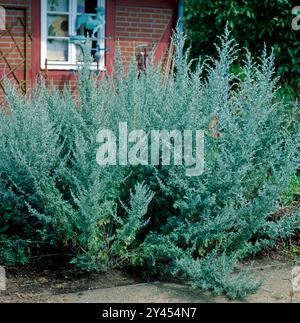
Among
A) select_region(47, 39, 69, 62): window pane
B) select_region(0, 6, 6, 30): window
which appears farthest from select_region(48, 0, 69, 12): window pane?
select_region(0, 6, 6, 30): window


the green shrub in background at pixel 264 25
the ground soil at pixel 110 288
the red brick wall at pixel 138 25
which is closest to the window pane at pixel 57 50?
the red brick wall at pixel 138 25

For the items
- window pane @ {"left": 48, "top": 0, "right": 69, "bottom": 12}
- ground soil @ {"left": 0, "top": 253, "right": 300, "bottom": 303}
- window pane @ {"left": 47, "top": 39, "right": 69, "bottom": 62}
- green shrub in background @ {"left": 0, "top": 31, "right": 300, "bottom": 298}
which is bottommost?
ground soil @ {"left": 0, "top": 253, "right": 300, "bottom": 303}

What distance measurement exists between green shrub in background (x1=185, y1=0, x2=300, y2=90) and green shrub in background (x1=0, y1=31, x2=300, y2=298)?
6056 millimetres

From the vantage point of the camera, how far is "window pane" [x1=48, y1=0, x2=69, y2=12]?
414 inches

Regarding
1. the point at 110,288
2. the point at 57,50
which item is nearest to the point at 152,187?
the point at 110,288

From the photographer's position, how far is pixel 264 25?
10766 mm

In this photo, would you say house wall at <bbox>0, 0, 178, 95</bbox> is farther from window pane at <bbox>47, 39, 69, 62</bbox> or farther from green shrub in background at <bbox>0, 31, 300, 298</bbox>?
green shrub in background at <bbox>0, 31, 300, 298</bbox>

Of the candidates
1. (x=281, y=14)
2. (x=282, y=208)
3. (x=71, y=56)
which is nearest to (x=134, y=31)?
(x=71, y=56)

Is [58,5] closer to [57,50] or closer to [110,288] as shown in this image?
[57,50]

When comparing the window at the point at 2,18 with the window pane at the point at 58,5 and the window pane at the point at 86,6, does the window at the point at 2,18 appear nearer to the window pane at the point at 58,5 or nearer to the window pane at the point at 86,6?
the window pane at the point at 58,5

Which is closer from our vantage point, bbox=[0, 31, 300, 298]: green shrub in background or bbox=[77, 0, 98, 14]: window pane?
bbox=[0, 31, 300, 298]: green shrub in background

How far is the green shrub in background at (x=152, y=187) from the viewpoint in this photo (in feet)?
12.9

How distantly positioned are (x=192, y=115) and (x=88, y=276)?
1.25 metres

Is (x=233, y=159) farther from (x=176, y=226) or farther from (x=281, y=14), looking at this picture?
(x=281, y=14)
